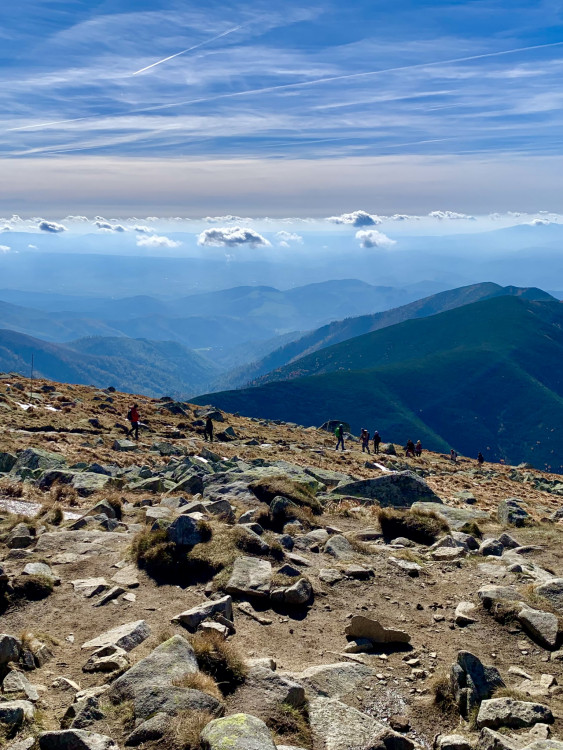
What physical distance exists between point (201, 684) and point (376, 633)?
3795 mm

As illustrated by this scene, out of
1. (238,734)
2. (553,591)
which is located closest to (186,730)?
(238,734)

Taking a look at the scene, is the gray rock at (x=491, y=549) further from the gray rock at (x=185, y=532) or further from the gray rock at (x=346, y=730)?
the gray rock at (x=346, y=730)

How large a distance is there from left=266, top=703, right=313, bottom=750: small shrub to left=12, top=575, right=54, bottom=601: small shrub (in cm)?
623

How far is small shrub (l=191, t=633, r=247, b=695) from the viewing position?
28.7 feet

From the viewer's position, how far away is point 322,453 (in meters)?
45.1

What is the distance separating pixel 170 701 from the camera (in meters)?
7.78

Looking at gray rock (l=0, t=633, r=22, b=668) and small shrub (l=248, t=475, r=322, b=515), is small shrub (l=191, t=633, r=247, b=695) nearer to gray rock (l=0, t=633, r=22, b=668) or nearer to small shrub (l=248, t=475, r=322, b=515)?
gray rock (l=0, t=633, r=22, b=668)

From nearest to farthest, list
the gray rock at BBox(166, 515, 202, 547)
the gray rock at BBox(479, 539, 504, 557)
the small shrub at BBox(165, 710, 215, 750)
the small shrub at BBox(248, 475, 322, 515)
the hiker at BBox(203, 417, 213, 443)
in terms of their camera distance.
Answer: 1. the small shrub at BBox(165, 710, 215, 750)
2. the gray rock at BBox(166, 515, 202, 547)
3. the gray rock at BBox(479, 539, 504, 557)
4. the small shrub at BBox(248, 475, 322, 515)
5. the hiker at BBox(203, 417, 213, 443)

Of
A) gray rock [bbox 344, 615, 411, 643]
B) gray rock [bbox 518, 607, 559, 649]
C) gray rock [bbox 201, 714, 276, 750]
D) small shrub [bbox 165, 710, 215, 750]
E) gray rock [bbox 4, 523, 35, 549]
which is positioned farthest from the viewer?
gray rock [bbox 4, 523, 35, 549]

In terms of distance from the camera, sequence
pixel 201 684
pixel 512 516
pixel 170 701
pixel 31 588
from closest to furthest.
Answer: pixel 170 701, pixel 201 684, pixel 31 588, pixel 512 516

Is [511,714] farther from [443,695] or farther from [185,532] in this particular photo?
[185,532]

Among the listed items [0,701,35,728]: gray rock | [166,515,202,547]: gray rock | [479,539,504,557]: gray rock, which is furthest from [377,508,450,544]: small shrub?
[0,701,35,728]: gray rock

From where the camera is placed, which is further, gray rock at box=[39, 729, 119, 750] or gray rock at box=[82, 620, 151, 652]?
gray rock at box=[82, 620, 151, 652]

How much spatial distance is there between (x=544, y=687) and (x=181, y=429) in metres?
41.8
